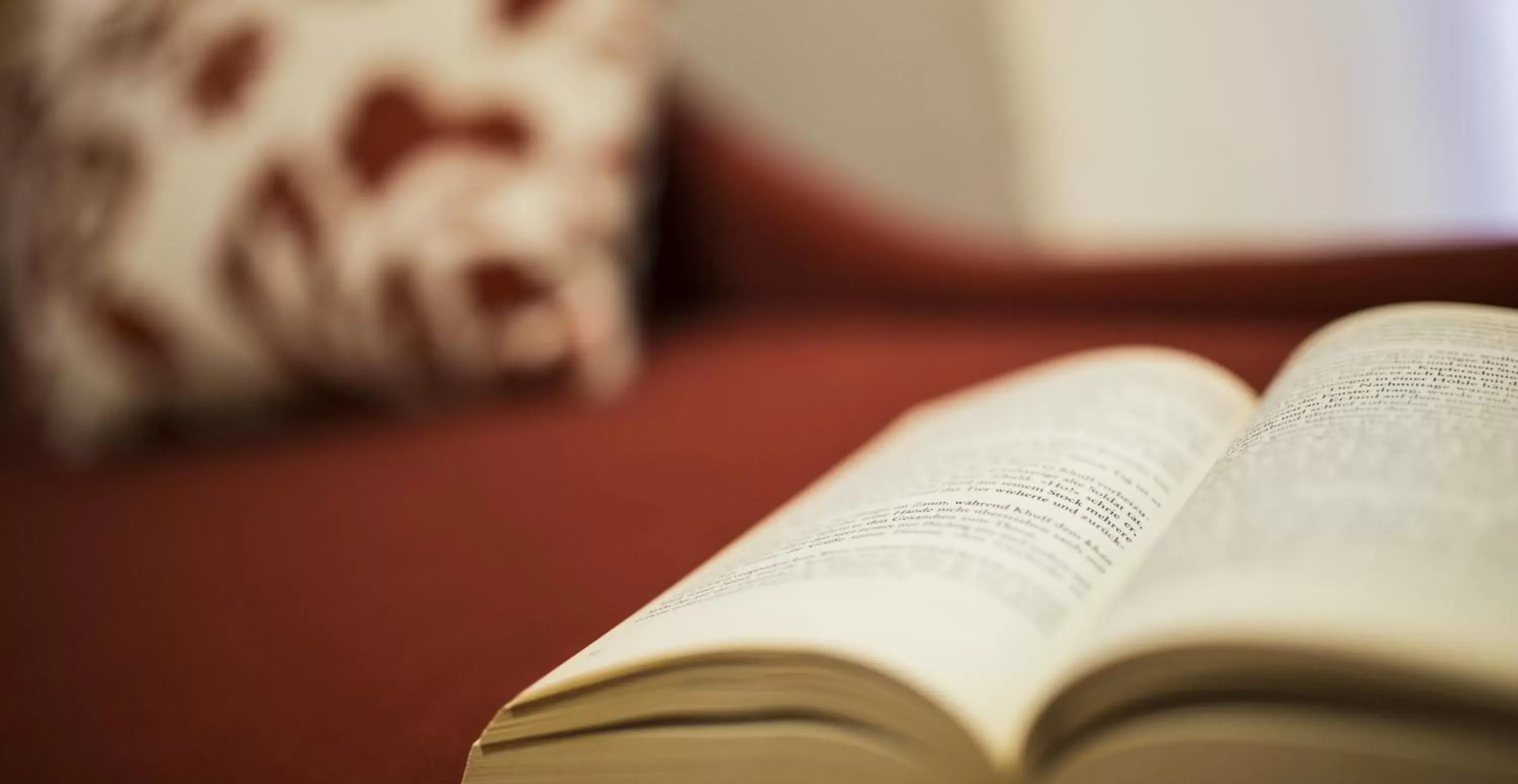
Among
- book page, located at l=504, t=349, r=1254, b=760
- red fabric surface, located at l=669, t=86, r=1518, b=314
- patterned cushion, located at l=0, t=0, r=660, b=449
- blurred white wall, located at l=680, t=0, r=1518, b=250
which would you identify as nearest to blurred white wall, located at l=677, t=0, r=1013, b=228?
blurred white wall, located at l=680, t=0, r=1518, b=250

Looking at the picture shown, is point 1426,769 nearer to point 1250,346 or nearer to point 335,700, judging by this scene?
point 335,700

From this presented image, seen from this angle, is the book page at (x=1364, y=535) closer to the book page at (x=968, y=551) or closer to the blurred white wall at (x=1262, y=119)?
the book page at (x=968, y=551)

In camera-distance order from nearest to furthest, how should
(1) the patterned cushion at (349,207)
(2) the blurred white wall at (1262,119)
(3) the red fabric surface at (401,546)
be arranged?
(3) the red fabric surface at (401,546), (1) the patterned cushion at (349,207), (2) the blurred white wall at (1262,119)

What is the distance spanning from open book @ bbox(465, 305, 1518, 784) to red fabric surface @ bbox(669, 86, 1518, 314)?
0.27 m


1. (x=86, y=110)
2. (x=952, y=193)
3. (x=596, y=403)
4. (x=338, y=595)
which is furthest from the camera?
(x=952, y=193)

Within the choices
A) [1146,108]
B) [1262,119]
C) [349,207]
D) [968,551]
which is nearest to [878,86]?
[1146,108]

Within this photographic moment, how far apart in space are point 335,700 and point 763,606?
0.20 meters

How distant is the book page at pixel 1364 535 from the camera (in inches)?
8.6

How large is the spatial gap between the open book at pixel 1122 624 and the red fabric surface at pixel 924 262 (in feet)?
0.90

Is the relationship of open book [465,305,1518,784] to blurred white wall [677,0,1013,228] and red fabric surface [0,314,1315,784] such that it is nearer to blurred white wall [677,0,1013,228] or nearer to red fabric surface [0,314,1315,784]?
red fabric surface [0,314,1315,784]

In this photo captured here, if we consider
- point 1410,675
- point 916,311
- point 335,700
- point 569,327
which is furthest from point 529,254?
point 1410,675

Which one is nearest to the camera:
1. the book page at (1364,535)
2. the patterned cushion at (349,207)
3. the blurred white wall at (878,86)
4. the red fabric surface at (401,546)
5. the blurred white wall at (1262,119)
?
the book page at (1364,535)

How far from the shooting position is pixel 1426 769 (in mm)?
216

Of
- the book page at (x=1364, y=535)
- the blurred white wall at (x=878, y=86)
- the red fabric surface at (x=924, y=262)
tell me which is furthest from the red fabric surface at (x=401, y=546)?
the blurred white wall at (x=878, y=86)
